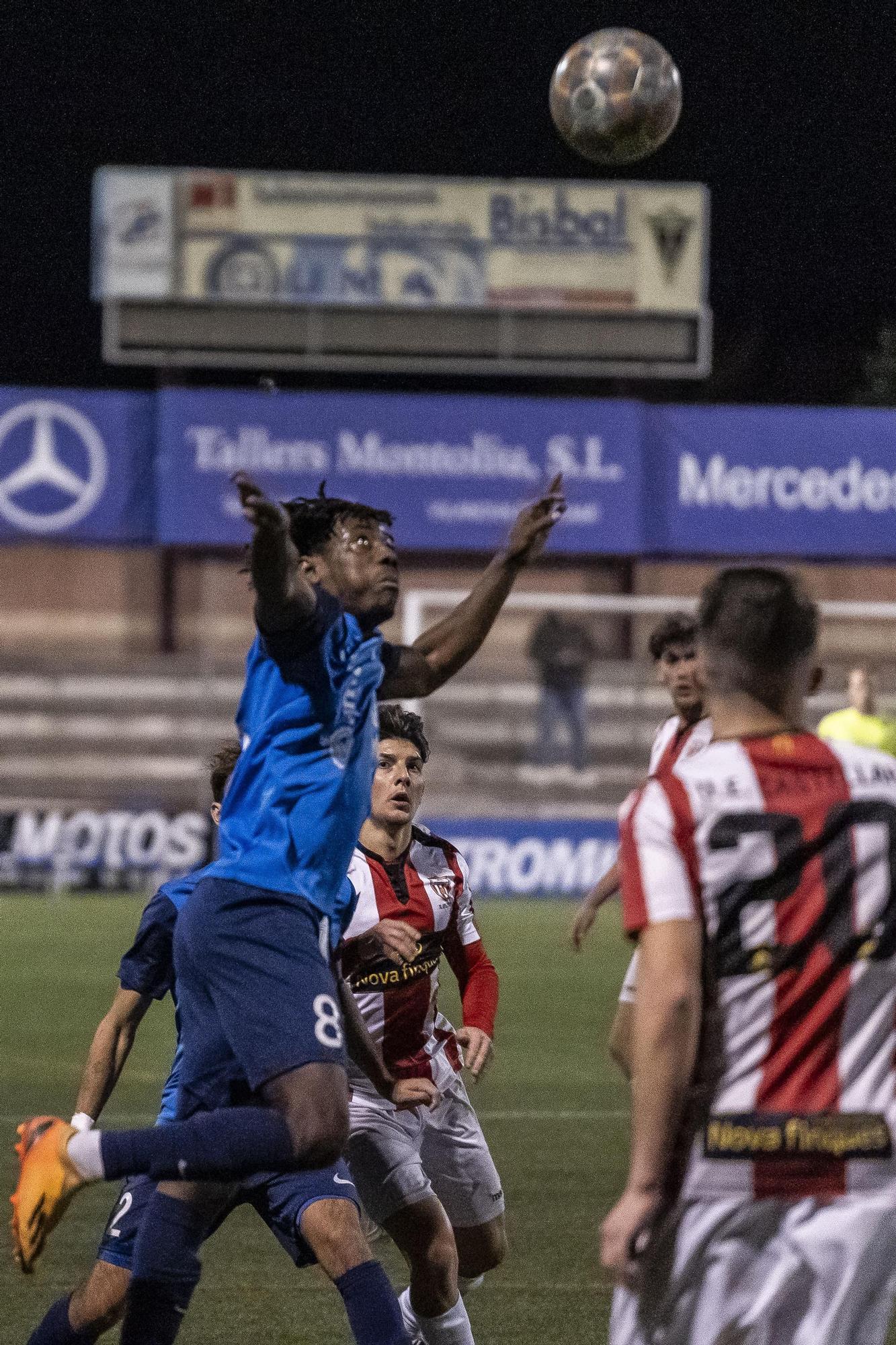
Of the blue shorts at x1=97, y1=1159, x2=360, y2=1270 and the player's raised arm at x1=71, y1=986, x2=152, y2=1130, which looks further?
the player's raised arm at x1=71, y1=986, x2=152, y2=1130

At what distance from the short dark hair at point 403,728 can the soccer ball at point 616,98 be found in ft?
20.0

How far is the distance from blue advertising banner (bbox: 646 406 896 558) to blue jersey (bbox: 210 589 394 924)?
2201 cm

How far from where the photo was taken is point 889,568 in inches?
1112

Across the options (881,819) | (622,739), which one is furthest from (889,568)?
(881,819)

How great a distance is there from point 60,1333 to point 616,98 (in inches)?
312

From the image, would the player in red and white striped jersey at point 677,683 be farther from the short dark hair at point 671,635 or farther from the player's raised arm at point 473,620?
the player's raised arm at point 473,620

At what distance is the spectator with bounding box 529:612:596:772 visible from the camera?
24422 mm

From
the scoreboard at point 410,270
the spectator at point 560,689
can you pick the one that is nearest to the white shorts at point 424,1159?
the spectator at point 560,689

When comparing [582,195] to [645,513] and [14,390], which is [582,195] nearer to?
[645,513]

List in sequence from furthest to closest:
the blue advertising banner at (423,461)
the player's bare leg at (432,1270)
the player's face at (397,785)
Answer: the blue advertising banner at (423,461)
the player's face at (397,785)
the player's bare leg at (432,1270)

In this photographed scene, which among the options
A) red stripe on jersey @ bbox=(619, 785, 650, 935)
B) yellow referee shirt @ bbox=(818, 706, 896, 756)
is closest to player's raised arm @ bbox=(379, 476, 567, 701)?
red stripe on jersey @ bbox=(619, 785, 650, 935)

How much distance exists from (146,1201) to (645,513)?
22.3 metres

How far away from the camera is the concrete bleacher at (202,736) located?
23984mm

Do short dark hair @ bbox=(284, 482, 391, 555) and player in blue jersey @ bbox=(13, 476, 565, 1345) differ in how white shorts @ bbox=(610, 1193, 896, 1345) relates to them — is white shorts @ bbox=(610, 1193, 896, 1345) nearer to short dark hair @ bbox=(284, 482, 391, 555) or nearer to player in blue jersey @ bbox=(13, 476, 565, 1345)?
player in blue jersey @ bbox=(13, 476, 565, 1345)
